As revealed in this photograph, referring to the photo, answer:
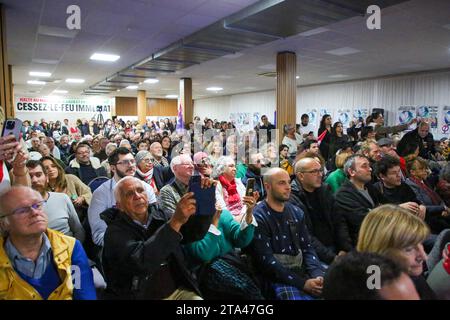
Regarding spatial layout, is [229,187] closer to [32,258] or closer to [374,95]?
[32,258]

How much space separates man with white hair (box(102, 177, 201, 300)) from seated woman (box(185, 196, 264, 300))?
15 cm

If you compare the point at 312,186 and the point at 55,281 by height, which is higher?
the point at 312,186

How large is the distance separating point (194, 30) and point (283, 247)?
4721mm

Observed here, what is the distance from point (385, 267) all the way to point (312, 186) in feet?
5.42

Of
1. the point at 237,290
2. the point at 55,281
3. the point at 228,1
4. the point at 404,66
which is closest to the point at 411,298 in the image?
the point at 237,290

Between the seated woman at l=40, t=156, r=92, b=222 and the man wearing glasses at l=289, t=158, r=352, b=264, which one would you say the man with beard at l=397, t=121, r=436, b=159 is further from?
the seated woman at l=40, t=156, r=92, b=222

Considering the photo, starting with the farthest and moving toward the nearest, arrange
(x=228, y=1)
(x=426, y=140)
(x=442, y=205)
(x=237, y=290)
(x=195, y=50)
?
1. (x=195, y=50)
2. (x=426, y=140)
3. (x=228, y=1)
4. (x=442, y=205)
5. (x=237, y=290)

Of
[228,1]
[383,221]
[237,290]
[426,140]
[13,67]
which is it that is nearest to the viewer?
[383,221]

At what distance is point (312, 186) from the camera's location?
2.71 m

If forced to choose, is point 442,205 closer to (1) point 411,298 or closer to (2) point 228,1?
(1) point 411,298

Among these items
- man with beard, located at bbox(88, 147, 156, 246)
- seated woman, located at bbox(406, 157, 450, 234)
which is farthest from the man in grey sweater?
seated woman, located at bbox(406, 157, 450, 234)

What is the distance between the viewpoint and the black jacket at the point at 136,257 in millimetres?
1576

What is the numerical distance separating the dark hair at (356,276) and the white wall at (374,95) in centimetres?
1136

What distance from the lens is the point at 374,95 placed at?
476 inches
